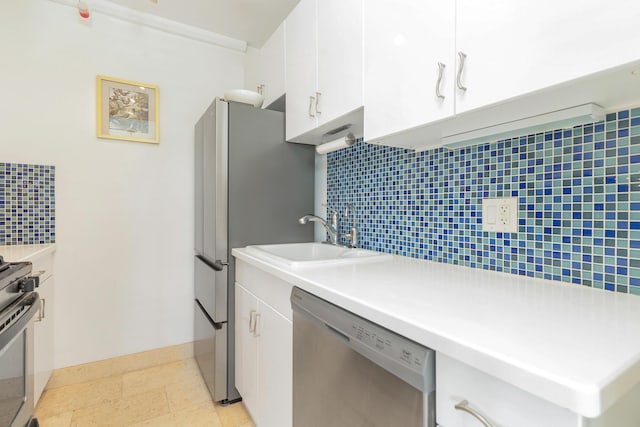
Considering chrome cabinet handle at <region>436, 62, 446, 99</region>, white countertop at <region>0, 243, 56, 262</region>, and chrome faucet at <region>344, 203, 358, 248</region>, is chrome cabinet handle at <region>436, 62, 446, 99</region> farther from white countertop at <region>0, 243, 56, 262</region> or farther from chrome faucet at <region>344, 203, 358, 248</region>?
white countertop at <region>0, 243, 56, 262</region>

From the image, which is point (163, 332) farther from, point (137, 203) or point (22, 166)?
point (22, 166)

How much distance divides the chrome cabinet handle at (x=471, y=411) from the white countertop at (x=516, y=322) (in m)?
0.10

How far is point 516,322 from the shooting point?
2.11 ft

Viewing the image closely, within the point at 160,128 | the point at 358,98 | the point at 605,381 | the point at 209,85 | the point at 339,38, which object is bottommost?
the point at 605,381

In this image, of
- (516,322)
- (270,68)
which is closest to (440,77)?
(516,322)

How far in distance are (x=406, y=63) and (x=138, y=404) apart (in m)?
2.25

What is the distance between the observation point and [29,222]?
1.96m

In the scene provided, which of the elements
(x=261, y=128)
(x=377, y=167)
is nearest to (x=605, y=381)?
(x=377, y=167)

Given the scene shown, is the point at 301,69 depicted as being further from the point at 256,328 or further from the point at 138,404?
the point at 138,404

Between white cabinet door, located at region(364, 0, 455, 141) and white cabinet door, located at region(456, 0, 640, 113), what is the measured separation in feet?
0.17

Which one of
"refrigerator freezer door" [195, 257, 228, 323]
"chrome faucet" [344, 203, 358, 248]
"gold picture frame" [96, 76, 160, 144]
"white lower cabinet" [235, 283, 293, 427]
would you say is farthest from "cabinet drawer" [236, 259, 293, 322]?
"gold picture frame" [96, 76, 160, 144]

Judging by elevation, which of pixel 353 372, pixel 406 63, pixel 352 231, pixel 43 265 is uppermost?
pixel 406 63

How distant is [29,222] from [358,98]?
84.1 inches

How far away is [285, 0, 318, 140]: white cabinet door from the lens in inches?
62.8
